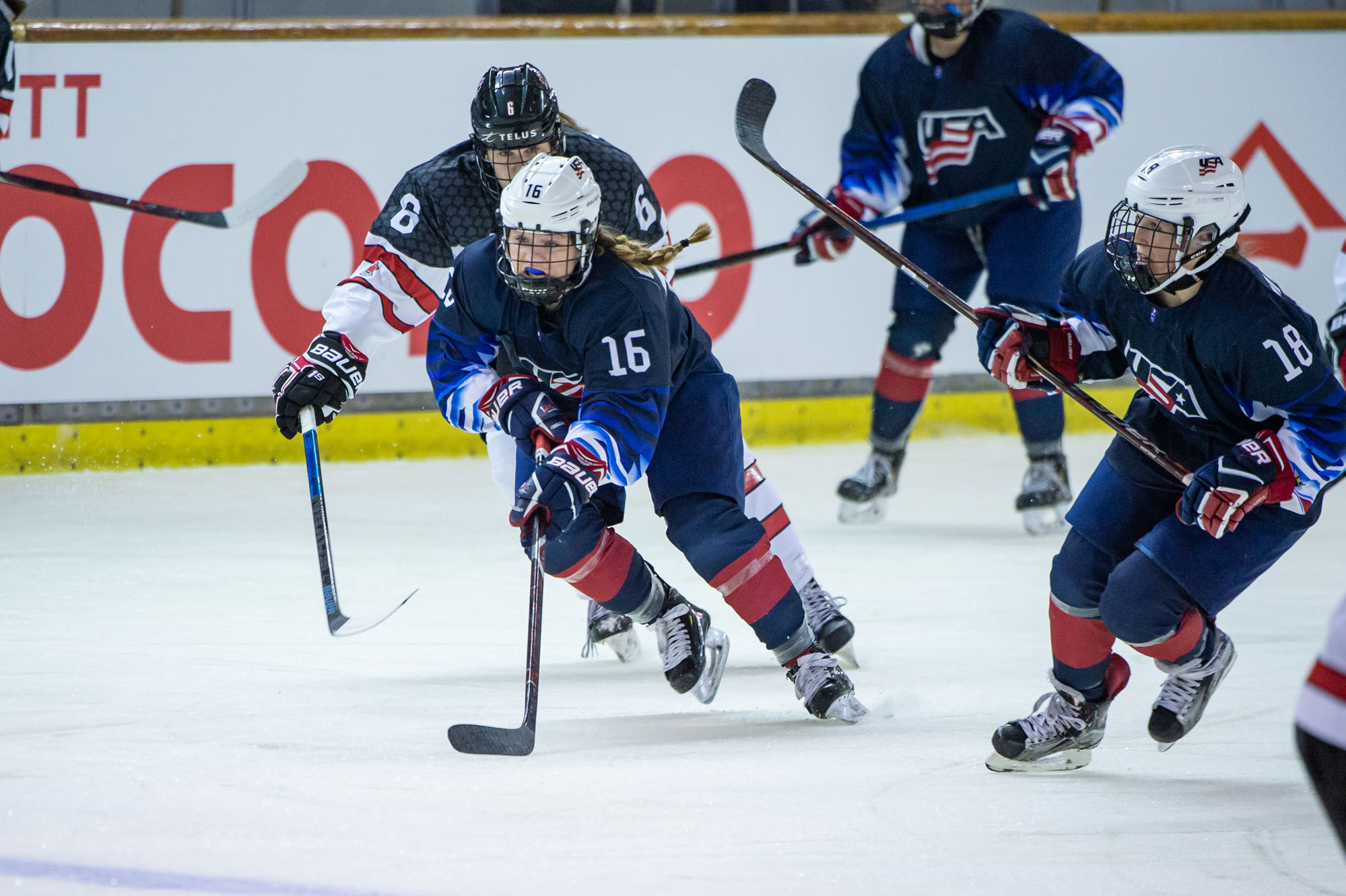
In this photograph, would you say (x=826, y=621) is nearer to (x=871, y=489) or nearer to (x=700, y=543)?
(x=700, y=543)

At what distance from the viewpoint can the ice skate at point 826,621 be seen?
2.86 metres

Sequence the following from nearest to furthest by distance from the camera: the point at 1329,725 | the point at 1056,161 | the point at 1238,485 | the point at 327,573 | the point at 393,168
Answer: the point at 1329,725, the point at 1238,485, the point at 327,573, the point at 1056,161, the point at 393,168

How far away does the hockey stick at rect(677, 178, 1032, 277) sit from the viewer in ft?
13.6

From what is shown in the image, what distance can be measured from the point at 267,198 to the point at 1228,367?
2.65m

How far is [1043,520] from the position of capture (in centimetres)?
432

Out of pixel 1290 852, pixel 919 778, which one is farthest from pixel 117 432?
pixel 1290 852

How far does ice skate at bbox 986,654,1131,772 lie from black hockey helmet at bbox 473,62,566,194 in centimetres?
127

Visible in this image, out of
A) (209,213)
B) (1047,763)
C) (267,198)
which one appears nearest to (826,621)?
(1047,763)

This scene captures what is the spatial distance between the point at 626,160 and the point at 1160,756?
1428 millimetres

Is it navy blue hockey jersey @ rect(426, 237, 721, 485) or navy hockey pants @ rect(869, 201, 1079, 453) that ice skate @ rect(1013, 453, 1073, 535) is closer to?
navy hockey pants @ rect(869, 201, 1079, 453)

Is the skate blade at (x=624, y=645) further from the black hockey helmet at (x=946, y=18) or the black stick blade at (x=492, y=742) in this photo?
the black hockey helmet at (x=946, y=18)

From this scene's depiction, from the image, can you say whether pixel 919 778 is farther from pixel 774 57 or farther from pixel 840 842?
pixel 774 57

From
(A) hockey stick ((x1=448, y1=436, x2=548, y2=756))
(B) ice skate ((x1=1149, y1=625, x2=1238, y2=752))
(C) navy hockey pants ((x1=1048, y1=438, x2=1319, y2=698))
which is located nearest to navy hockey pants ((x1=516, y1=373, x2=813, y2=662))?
(A) hockey stick ((x1=448, y1=436, x2=548, y2=756))

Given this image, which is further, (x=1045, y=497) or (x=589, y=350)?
(x=1045, y=497)
